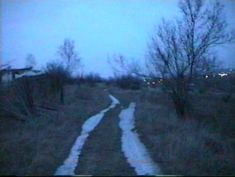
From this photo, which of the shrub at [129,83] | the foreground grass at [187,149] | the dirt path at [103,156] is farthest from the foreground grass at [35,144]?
the shrub at [129,83]

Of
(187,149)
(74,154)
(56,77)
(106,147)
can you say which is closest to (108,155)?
(74,154)

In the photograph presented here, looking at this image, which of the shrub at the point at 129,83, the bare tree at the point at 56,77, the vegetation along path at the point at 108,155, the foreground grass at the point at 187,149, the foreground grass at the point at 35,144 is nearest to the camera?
the foreground grass at the point at 187,149

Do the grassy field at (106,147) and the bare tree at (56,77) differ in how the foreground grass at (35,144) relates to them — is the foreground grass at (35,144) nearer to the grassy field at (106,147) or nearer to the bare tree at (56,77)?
the grassy field at (106,147)

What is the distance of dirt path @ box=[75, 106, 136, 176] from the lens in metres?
12.9

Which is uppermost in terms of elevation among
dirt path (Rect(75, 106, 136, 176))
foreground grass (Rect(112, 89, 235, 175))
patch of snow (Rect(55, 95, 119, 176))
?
foreground grass (Rect(112, 89, 235, 175))

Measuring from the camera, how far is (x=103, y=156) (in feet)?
50.4

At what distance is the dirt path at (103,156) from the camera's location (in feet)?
42.2

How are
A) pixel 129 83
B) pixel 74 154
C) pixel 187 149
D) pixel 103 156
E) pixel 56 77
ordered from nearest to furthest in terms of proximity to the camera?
pixel 187 149 < pixel 103 156 < pixel 74 154 < pixel 56 77 < pixel 129 83

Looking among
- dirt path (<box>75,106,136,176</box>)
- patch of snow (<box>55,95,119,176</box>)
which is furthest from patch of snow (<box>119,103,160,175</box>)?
patch of snow (<box>55,95,119,176</box>)

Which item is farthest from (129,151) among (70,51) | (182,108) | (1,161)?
(70,51)

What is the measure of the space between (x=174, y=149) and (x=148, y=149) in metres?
Result: 1.55

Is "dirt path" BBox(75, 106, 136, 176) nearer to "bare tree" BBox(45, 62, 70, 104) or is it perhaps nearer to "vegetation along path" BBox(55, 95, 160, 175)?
"vegetation along path" BBox(55, 95, 160, 175)

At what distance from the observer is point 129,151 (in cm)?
1644

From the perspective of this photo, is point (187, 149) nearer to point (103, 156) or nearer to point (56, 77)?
point (103, 156)
